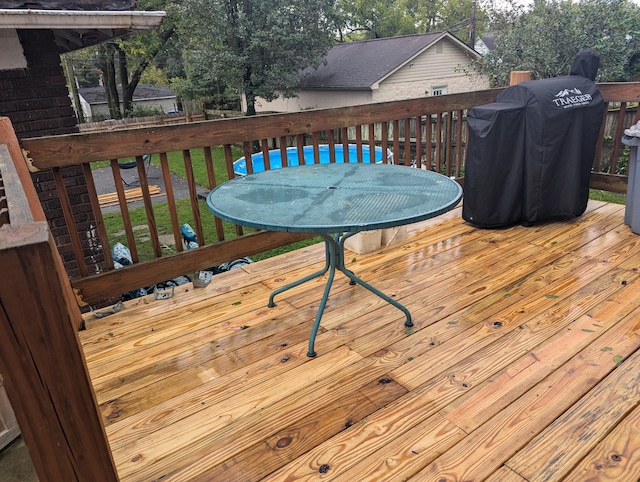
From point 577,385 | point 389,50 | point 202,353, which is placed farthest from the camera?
point 389,50

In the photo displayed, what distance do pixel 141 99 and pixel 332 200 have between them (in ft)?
102

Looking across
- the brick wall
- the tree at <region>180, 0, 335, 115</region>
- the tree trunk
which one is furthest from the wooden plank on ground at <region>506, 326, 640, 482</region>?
the tree trunk

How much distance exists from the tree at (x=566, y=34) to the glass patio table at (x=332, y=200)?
8618mm

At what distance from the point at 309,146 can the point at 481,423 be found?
1093cm

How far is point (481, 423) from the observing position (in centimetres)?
158

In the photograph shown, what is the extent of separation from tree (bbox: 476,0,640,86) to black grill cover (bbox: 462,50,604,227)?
6871mm

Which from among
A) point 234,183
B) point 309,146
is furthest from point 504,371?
point 309,146

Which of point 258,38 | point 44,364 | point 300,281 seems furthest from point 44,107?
point 258,38

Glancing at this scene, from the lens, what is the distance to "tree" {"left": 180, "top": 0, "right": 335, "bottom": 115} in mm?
13070

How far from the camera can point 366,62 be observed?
53.7ft

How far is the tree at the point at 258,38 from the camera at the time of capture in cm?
1307

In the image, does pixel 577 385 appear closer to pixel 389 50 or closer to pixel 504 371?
pixel 504 371

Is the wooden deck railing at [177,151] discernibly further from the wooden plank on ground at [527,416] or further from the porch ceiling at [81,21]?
the wooden plank on ground at [527,416]

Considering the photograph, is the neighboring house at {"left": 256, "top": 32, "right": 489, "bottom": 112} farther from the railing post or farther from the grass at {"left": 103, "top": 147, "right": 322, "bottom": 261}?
the railing post
